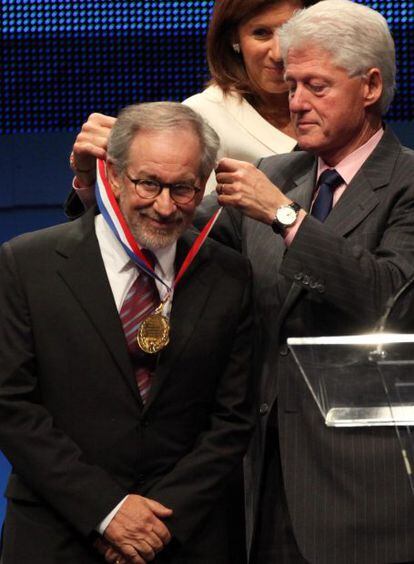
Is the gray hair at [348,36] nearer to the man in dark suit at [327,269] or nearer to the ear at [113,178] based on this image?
the man in dark suit at [327,269]

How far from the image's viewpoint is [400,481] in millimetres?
2748

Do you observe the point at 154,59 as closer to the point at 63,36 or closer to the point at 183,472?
the point at 63,36

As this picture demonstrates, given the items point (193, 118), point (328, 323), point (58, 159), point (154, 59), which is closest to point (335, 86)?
point (193, 118)

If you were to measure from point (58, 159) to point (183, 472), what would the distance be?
212 cm

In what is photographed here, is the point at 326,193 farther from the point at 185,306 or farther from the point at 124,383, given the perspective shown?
the point at 124,383

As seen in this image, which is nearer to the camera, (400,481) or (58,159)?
(400,481)

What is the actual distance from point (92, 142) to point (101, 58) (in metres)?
1.55

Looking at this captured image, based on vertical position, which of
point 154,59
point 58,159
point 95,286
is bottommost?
point 58,159

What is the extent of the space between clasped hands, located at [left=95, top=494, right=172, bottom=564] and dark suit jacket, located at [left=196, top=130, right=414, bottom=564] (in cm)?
25

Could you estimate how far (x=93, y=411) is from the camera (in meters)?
2.77

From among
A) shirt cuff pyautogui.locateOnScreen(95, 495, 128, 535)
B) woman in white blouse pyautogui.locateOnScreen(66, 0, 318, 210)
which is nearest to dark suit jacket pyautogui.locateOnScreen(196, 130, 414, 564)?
shirt cuff pyautogui.locateOnScreen(95, 495, 128, 535)

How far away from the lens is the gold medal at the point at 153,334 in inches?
109

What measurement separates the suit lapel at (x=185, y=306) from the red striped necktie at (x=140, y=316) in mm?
28

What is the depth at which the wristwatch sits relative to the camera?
2.77 m
